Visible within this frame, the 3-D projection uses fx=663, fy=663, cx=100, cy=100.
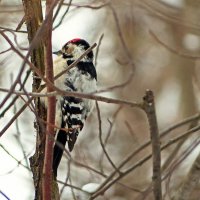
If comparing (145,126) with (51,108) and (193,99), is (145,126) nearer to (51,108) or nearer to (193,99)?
(193,99)

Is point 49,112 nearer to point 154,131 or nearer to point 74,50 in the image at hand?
point 154,131

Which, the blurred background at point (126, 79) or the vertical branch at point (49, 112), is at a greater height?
the blurred background at point (126, 79)

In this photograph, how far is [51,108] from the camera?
2494mm

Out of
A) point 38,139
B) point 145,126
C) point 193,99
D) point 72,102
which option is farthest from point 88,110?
point 193,99

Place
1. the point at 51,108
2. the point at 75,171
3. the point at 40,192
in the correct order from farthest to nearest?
the point at 75,171 → the point at 40,192 → the point at 51,108

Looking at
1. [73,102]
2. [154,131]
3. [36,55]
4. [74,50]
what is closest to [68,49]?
[74,50]

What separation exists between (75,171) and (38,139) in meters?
3.08

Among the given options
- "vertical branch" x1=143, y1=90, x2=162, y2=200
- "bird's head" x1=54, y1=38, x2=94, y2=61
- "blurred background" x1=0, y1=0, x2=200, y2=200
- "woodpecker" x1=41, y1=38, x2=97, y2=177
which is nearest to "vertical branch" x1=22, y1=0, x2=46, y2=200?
"woodpecker" x1=41, y1=38, x2=97, y2=177

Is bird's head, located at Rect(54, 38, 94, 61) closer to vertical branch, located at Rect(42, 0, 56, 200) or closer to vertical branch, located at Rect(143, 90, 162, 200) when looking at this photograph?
vertical branch, located at Rect(42, 0, 56, 200)

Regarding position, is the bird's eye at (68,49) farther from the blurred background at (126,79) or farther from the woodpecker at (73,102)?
the blurred background at (126,79)

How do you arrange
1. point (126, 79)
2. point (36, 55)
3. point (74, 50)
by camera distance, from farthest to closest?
point (126, 79), point (74, 50), point (36, 55)

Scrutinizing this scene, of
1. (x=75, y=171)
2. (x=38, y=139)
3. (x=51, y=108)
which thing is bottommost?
(x=51, y=108)

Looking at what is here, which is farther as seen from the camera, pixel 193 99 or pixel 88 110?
pixel 193 99

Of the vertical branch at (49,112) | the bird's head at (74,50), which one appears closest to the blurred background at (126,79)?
the bird's head at (74,50)
